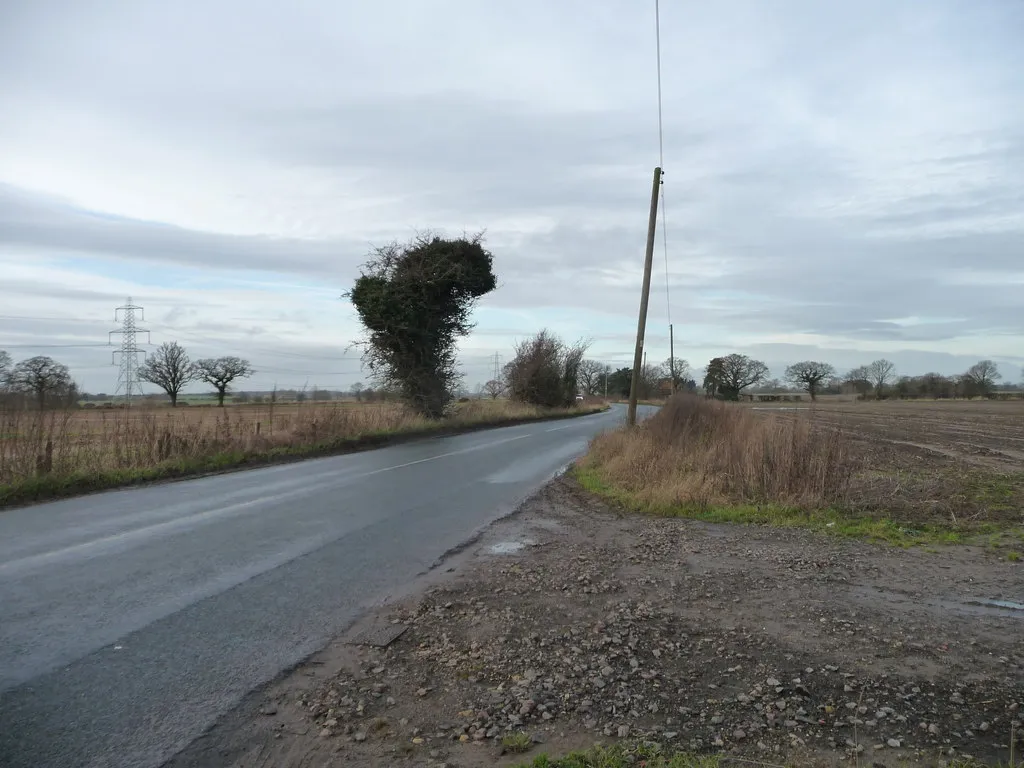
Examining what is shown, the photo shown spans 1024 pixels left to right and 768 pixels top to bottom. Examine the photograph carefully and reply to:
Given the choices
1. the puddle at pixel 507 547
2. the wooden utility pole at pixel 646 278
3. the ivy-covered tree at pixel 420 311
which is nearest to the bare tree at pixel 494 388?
the ivy-covered tree at pixel 420 311

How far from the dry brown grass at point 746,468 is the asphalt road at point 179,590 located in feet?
7.87

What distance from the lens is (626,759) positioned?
11.4 ft

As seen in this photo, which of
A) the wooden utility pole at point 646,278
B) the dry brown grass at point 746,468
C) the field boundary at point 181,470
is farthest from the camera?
the wooden utility pole at point 646,278

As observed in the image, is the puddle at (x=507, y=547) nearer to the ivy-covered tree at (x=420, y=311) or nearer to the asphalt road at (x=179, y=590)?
the asphalt road at (x=179, y=590)

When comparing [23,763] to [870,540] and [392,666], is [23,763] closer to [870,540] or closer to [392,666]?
[392,666]

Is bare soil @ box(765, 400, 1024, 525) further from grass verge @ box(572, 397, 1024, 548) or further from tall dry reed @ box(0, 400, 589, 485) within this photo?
tall dry reed @ box(0, 400, 589, 485)

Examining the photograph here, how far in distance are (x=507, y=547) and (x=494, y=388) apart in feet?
149

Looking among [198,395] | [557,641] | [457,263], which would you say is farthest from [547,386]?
[198,395]

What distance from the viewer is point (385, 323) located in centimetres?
2959

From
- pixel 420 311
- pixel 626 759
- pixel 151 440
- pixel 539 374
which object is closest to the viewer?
pixel 626 759

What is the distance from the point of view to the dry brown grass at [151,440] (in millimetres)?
12820

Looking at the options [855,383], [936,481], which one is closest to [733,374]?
[855,383]

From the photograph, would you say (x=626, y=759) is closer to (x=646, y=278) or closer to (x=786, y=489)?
(x=786, y=489)

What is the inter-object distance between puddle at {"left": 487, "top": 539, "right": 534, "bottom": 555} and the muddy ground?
32.8 inches
